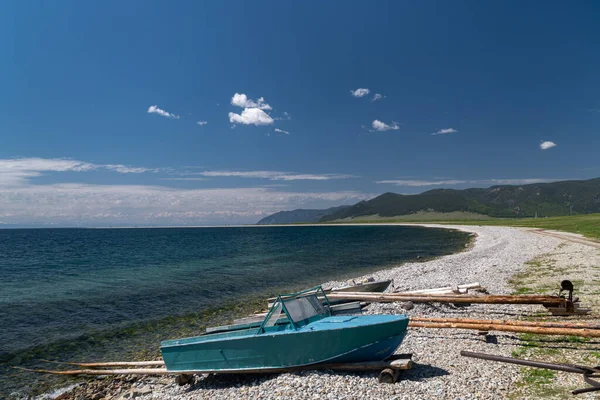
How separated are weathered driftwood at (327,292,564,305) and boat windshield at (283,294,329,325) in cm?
690

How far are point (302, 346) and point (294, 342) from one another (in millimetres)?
270

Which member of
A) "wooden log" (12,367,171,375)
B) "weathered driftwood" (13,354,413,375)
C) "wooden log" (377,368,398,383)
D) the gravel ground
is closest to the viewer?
the gravel ground

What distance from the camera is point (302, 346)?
435 inches

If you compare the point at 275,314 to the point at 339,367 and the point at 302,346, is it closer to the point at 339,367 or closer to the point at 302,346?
the point at 302,346

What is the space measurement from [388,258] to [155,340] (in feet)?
130

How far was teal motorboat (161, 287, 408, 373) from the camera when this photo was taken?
10.7 meters

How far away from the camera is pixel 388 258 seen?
174 feet

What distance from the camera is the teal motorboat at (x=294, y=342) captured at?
10.7 m

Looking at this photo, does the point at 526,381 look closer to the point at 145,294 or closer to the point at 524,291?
the point at 524,291

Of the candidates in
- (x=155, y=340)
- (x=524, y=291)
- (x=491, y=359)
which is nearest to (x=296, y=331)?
(x=491, y=359)

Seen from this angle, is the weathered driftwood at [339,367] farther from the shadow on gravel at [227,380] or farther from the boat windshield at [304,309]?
the boat windshield at [304,309]

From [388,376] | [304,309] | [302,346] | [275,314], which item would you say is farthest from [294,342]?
[388,376]

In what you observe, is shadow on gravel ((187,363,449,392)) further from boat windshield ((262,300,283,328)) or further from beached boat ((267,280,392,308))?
beached boat ((267,280,392,308))

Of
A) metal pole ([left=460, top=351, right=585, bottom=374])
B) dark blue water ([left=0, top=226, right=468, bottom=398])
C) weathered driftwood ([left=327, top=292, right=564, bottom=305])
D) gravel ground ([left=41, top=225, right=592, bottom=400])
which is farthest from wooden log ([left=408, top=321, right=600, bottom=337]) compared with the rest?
dark blue water ([left=0, top=226, right=468, bottom=398])
